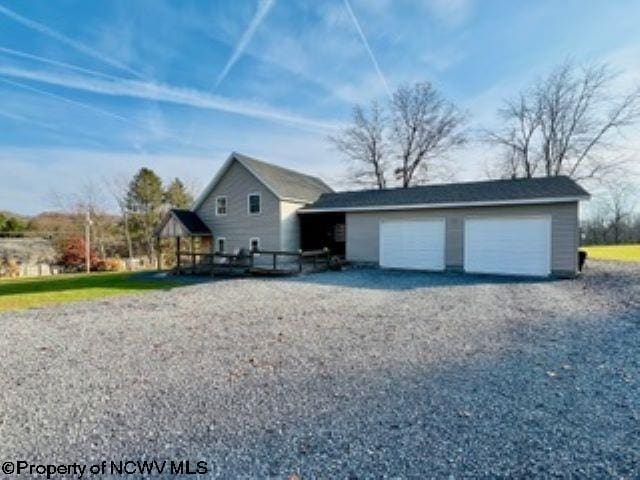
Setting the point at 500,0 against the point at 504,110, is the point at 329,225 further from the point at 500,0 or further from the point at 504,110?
the point at 504,110

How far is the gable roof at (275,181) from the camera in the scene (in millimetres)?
19312

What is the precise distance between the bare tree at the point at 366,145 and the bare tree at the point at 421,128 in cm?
142

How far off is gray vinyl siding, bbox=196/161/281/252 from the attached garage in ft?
8.67

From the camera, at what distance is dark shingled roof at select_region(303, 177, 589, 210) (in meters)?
13.8

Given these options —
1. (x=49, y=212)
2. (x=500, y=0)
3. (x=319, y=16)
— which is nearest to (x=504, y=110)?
(x=500, y=0)

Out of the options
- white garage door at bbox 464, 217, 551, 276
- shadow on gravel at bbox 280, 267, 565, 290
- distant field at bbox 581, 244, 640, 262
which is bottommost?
shadow on gravel at bbox 280, 267, 565, 290

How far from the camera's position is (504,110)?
1187 inches

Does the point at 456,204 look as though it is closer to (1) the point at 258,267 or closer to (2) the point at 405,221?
(2) the point at 405,221

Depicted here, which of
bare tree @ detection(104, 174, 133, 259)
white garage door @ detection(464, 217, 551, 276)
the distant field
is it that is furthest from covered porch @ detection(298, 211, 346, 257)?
bare tree @ detection(104, 174, 133, 259)

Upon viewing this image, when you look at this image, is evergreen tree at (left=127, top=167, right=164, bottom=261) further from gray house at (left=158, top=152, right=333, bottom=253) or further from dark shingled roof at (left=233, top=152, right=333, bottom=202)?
dark shingled roof at (left=233, top=152, right=333, bottom=202)

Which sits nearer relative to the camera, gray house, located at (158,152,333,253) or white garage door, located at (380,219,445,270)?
white garage door, located at (380,219,445,270)

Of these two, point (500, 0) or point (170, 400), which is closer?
point (170, 400)

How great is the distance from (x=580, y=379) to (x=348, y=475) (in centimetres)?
342

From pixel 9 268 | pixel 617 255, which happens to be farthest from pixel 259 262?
pixel 617 255
